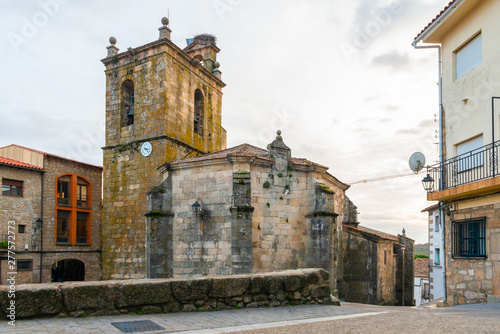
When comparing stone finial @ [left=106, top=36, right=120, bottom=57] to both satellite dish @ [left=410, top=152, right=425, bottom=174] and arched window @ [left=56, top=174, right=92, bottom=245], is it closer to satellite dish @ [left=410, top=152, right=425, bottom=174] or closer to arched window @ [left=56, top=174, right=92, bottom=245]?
arched window @ [left=56, top=174, right=92, bottom=245]

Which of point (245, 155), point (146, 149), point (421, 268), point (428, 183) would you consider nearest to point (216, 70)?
point (146, 149)

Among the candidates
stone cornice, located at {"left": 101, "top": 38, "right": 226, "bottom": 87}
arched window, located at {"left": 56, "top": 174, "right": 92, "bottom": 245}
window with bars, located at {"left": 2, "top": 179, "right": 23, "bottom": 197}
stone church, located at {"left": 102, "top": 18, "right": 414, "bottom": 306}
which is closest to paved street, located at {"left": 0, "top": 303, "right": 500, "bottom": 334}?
stone church, located at {"left": 102, "top": 18, "right": 414, "bottom": 306}

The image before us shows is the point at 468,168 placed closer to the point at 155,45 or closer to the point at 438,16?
the point at 438,16

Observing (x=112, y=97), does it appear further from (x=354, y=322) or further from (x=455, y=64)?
(x=354, y=322)

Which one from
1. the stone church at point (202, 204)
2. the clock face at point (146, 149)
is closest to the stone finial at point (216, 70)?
the stone church at point (202, 204)

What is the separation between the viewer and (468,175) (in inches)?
467

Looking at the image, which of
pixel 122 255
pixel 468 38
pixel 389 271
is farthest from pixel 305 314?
pixel 389 271

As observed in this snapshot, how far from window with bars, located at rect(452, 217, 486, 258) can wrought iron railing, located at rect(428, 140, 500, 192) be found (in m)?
1.16

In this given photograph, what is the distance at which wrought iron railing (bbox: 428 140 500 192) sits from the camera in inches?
417

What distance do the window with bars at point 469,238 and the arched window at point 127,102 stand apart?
16.8 meters

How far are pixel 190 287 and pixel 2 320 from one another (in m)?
2.84

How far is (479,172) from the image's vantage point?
1136 centimetres

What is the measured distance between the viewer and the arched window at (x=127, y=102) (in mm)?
22203

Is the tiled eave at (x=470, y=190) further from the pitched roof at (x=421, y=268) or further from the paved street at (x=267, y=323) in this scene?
the pitched roof at (x=421, y=268)
